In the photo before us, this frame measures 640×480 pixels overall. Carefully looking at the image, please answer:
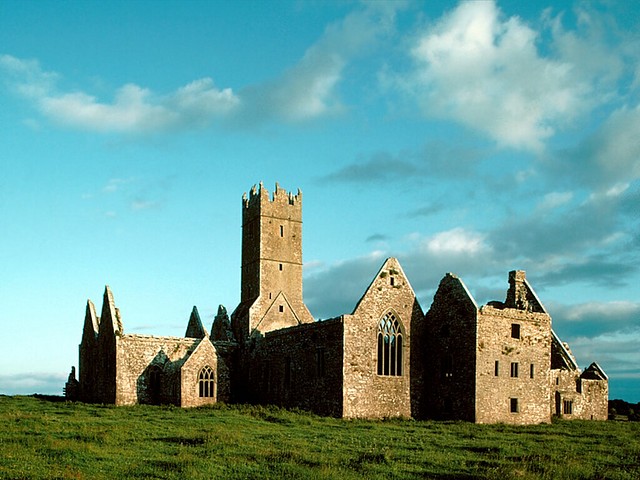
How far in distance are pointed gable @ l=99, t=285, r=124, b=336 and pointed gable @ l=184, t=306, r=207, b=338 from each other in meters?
8.32

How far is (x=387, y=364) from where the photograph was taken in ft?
135

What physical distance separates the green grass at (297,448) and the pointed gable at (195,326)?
21344 mm

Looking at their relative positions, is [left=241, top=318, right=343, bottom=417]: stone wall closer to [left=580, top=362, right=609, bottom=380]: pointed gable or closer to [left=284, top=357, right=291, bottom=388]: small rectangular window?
[left=284, top=357, right=291, bottom=388]: small rectangular window

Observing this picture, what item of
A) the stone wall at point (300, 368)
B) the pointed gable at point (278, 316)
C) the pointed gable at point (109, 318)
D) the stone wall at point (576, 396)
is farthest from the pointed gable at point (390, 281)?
the pointed gable at point (109, 318)

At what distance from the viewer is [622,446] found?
1159 inches

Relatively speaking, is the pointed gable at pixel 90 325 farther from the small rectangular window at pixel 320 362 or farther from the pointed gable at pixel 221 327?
the small rectangular window at pixel 320 362

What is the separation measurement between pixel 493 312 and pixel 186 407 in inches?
806

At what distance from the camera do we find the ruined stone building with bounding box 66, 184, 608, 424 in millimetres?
39281

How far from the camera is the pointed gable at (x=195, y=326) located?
5975 centimetres

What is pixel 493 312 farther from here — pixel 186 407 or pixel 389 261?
pixel 186 407

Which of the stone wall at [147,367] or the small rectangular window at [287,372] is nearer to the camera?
the small rectangular window at [287,372]

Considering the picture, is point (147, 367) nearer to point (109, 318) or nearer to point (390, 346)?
point (109, 318)

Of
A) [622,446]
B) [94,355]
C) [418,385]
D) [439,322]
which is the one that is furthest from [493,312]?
[94,355]

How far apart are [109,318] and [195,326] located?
10.3 meters
